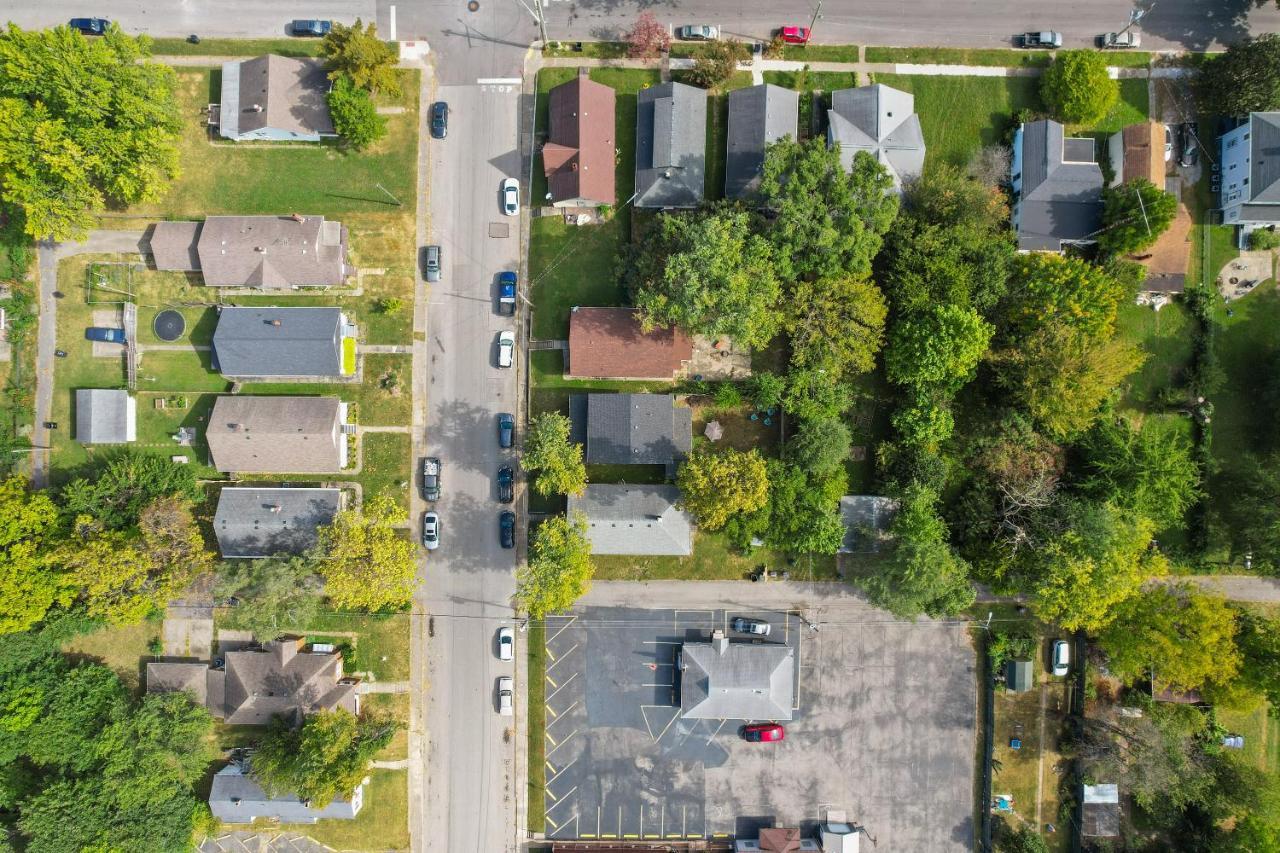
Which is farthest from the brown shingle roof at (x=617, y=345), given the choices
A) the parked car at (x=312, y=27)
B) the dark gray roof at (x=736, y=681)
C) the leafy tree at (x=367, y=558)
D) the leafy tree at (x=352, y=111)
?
the parked car at (x=312, y=27)

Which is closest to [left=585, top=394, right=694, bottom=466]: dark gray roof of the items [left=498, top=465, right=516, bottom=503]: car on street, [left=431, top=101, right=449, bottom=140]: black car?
[left=498, top=465, right=516, bottom=503]: car on street

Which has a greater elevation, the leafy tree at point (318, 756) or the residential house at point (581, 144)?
the residential house at point (581, 144)

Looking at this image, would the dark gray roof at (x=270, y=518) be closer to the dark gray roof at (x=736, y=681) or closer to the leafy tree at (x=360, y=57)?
the dark gray roof at (x=736, y=681)

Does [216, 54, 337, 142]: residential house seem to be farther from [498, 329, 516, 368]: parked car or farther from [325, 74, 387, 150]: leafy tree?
[498, 329, 516, 368]: parked car

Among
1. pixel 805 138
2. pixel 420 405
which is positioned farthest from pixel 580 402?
pixel 805 138

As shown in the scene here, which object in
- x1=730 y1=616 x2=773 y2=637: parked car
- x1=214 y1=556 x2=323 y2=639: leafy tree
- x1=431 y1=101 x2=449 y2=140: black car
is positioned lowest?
x1=730 y1=616 x2=773 y2=637: parked car

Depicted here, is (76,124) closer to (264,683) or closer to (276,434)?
(276,434)
